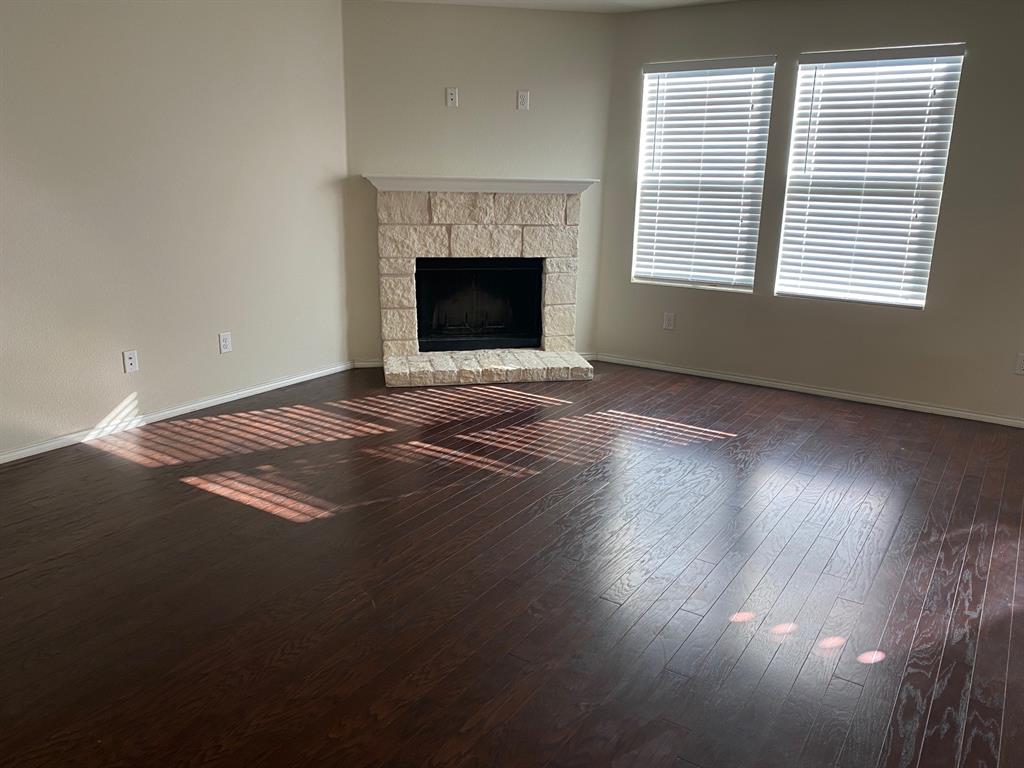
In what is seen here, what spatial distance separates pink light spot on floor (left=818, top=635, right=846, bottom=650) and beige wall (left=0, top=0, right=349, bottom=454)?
3.48 meters

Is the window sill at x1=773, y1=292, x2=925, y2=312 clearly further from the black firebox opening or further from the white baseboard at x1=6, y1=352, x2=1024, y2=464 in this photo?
the black firebox opening

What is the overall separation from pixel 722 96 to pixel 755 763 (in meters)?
4.25

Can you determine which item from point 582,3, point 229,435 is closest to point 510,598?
point 229,435

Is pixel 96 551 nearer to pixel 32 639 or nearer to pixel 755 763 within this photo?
pixel 32 639

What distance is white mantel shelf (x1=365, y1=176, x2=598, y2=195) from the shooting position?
492 centimetres

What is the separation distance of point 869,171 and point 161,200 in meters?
4.02

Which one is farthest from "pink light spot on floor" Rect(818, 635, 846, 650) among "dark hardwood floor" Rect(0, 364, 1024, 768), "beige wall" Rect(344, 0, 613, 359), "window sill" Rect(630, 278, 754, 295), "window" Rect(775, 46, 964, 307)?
"beige wall" Rect(344, 0, 613, 359)

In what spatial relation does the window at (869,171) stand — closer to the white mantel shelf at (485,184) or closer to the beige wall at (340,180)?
the beige wall at (340,180)

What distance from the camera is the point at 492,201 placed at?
5.12 metres

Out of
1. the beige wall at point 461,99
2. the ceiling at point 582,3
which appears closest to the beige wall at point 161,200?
the beige wall at point 461,99

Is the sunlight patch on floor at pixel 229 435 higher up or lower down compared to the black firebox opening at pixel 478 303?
lower down

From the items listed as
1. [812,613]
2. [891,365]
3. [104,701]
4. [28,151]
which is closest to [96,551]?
[104,701]

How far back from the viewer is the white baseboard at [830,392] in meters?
4.42

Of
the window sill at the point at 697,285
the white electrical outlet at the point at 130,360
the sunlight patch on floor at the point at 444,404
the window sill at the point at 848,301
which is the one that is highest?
the window sill at the point at 697,285
